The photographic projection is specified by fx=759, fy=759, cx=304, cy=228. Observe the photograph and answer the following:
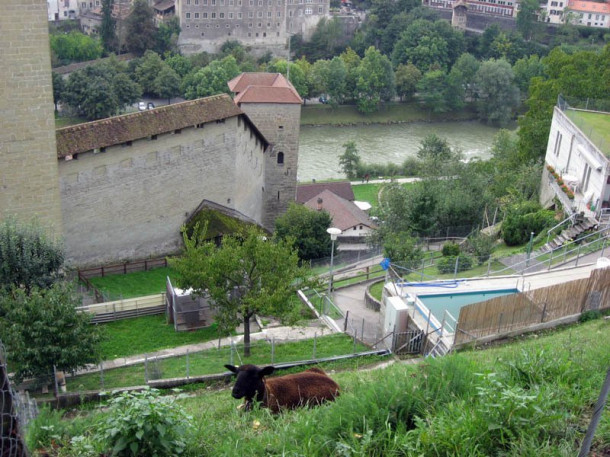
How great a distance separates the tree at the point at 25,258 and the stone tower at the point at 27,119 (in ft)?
6.19

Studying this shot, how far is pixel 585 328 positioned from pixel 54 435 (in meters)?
8.40

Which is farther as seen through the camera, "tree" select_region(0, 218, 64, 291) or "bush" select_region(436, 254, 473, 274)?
"bush" select_region(436, 254, 473, 274)

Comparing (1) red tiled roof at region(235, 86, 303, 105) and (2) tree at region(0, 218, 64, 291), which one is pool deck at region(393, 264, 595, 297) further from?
(1) red tiled roof at region(235, 86, 303, 105)

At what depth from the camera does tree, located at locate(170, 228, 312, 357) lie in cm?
1409

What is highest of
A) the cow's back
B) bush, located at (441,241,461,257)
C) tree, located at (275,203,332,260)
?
the cow's back

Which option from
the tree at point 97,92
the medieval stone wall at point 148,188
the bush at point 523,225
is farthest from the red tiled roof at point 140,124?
the tree at point 97,92

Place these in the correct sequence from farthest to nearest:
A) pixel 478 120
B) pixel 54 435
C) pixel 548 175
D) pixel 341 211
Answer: pixel 478 120 < pixel 341 211 < pixel 548 175 < pixel 54 435

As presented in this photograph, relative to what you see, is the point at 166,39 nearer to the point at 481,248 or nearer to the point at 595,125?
the point at 595,125

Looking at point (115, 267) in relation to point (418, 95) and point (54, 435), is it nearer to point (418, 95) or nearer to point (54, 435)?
point (54, 435)

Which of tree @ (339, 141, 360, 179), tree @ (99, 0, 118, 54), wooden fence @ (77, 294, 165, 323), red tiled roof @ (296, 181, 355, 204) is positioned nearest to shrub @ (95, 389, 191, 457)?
wooden fence @ (77, 294, 165, 323)

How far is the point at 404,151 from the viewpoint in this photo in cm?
5059

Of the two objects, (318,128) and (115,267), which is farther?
(318,128)

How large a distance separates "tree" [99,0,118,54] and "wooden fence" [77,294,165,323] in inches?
1988

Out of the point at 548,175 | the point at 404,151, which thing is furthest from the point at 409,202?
the point at 404,151
